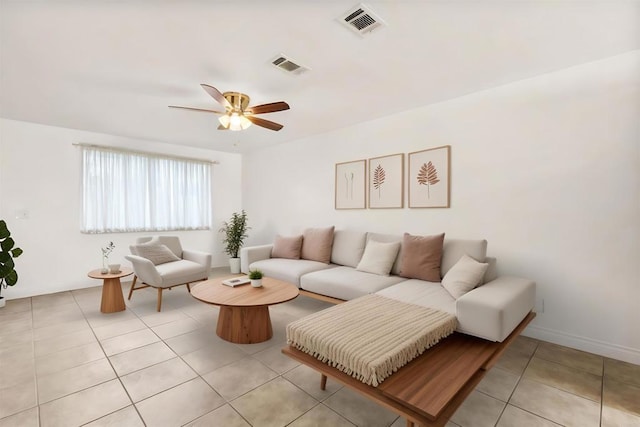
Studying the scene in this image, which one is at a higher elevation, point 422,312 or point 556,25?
point 556,25

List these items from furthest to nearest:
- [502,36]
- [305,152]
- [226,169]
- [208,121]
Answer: [226,169] → [305,152] → [208,121] → [502,36]

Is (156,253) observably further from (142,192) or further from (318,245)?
(318,245)

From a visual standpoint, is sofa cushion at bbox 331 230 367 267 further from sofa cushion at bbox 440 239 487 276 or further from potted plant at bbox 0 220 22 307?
potted plant at bbox 0 220 22 307

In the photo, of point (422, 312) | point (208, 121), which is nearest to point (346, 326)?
point (422, 312)

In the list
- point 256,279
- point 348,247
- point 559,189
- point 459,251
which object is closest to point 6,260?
point 256,279

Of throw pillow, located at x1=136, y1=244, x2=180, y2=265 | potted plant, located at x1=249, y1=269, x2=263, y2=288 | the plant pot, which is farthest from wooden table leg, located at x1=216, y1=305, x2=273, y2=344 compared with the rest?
the plant pot

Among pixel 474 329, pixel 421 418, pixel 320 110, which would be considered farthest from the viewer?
pixel 320 110

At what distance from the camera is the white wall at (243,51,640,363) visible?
231 cm

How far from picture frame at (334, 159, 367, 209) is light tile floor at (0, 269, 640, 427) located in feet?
6.82

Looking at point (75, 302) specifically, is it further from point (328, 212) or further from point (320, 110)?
point (320, 110)

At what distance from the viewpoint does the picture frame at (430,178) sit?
10.7ft

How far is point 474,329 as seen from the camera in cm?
196

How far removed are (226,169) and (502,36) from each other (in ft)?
17.2

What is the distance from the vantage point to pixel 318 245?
4.05m
